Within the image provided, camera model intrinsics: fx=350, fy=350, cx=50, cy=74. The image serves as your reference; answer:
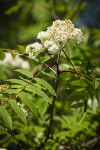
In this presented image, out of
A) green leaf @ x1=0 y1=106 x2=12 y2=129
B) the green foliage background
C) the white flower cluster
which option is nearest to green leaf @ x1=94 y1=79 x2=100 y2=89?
the green foliage background

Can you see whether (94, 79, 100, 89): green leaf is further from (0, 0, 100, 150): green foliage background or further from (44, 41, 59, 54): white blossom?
(44, 41, 59, 54): white blossom

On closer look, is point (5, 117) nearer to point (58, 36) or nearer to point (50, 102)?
point (50, 102)

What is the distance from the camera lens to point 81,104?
1864 mm

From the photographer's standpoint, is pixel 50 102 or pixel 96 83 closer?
pixel 50 102

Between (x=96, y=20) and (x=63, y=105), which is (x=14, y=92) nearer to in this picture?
(x=63, y=105)

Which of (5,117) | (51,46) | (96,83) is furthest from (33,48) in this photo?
(5,117)

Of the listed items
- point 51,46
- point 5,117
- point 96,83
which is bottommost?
point 5,117

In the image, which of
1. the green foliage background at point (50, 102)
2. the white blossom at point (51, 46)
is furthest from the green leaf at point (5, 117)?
the white blossom at point (51, 46)

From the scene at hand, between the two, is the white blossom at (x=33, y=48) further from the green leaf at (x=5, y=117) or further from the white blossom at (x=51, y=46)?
the green leaf at (x=5, y=117)

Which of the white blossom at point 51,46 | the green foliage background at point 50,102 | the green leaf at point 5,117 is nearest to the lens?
the green leaf at point 5,117

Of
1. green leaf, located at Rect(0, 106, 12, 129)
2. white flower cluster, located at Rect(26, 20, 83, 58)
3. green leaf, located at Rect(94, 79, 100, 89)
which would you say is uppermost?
white flower cluster, located at Rect(26, 20, 83, 58)

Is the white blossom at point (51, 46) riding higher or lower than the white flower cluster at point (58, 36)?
lower

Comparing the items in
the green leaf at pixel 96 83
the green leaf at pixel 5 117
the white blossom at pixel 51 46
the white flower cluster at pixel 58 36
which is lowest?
the green leaf at pixel 5 117

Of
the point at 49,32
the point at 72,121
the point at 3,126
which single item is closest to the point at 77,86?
the point at 72,121
